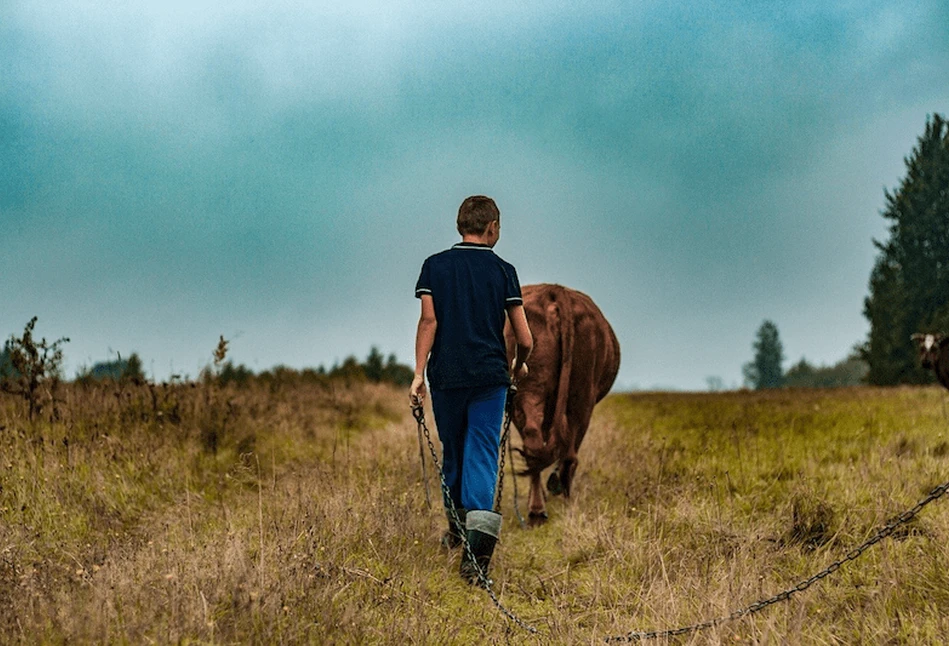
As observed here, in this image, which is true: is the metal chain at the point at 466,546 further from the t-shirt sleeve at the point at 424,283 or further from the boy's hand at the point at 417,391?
the t-shirt sleeve at the point at 424,283

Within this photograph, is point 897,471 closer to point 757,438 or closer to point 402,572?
point 757,438

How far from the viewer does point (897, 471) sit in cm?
603

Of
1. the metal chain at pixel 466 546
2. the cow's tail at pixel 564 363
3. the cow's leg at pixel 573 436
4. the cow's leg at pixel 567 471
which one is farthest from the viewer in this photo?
the cow's leg at pixel 567 471

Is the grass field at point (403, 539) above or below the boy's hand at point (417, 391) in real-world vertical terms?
below

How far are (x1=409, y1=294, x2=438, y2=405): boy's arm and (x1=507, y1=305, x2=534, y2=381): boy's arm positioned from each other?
49cm

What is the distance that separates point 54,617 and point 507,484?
6.07 m

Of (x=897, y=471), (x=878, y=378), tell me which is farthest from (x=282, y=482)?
(x=878, y=378)

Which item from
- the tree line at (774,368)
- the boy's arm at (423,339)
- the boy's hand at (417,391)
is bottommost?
the boy's hand at (417,391)

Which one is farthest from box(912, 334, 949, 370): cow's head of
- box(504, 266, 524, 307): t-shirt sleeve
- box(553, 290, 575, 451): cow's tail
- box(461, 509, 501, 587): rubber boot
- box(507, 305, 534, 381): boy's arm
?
box(461, 509, 501, 587): rubber boot

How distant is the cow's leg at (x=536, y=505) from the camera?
6.02 m

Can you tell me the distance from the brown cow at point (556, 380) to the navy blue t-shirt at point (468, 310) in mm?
1259

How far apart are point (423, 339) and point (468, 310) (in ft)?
1.08

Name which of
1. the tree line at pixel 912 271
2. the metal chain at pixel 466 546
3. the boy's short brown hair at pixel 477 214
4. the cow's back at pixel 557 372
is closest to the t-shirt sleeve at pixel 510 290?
the boy's short brown hair at pixel 477 214

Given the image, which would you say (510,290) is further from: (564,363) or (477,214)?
(564,363)
